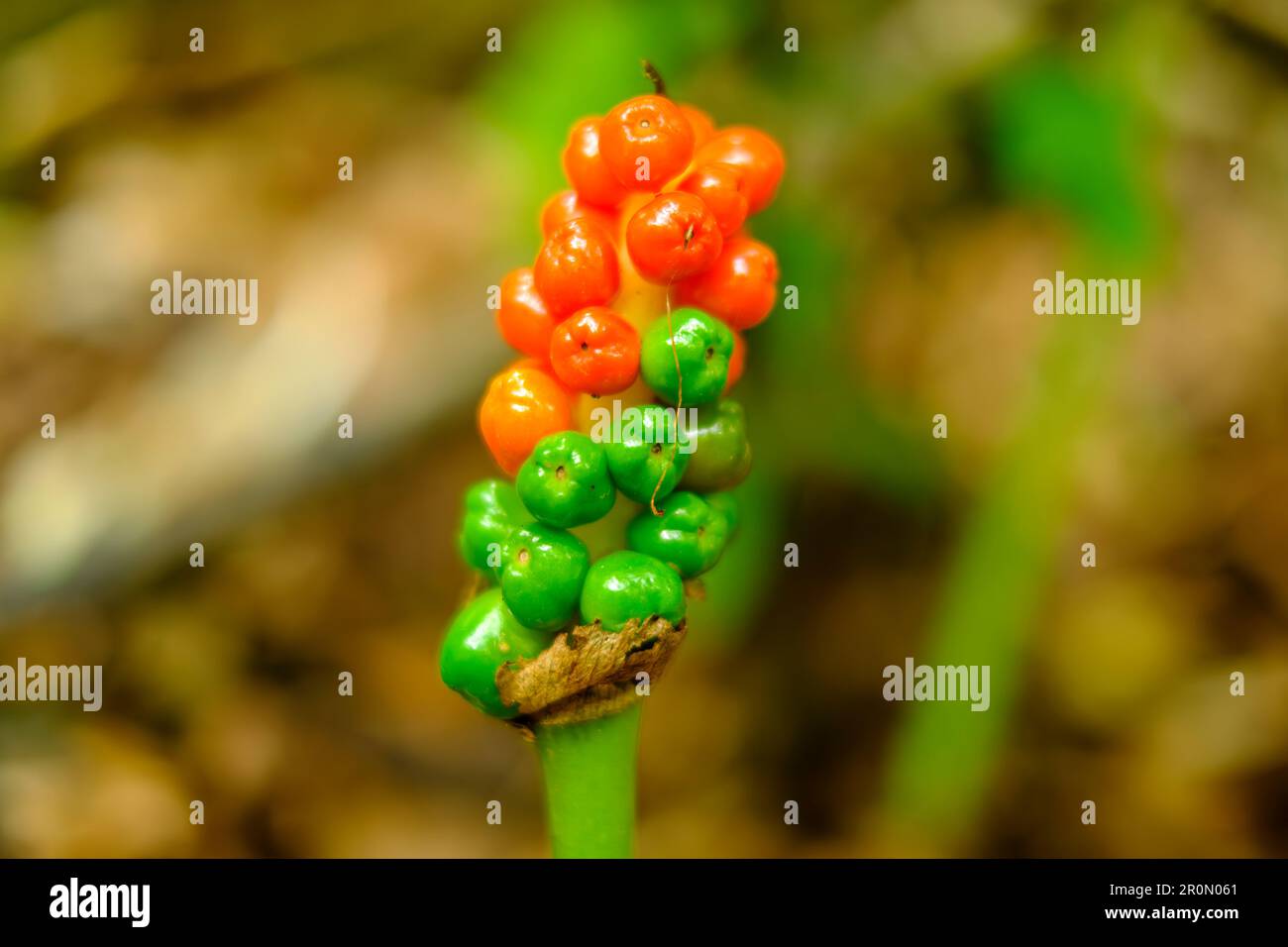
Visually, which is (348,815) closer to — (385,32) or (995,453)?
(995,453)

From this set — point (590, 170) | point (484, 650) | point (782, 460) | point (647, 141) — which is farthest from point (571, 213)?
point (782, 460)

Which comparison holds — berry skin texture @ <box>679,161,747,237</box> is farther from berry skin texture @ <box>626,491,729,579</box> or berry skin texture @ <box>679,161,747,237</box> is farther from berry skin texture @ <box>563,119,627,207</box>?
berry skin texture @ <box>626,491,729,579</box>

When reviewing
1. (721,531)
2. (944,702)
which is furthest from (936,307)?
(721,531)
